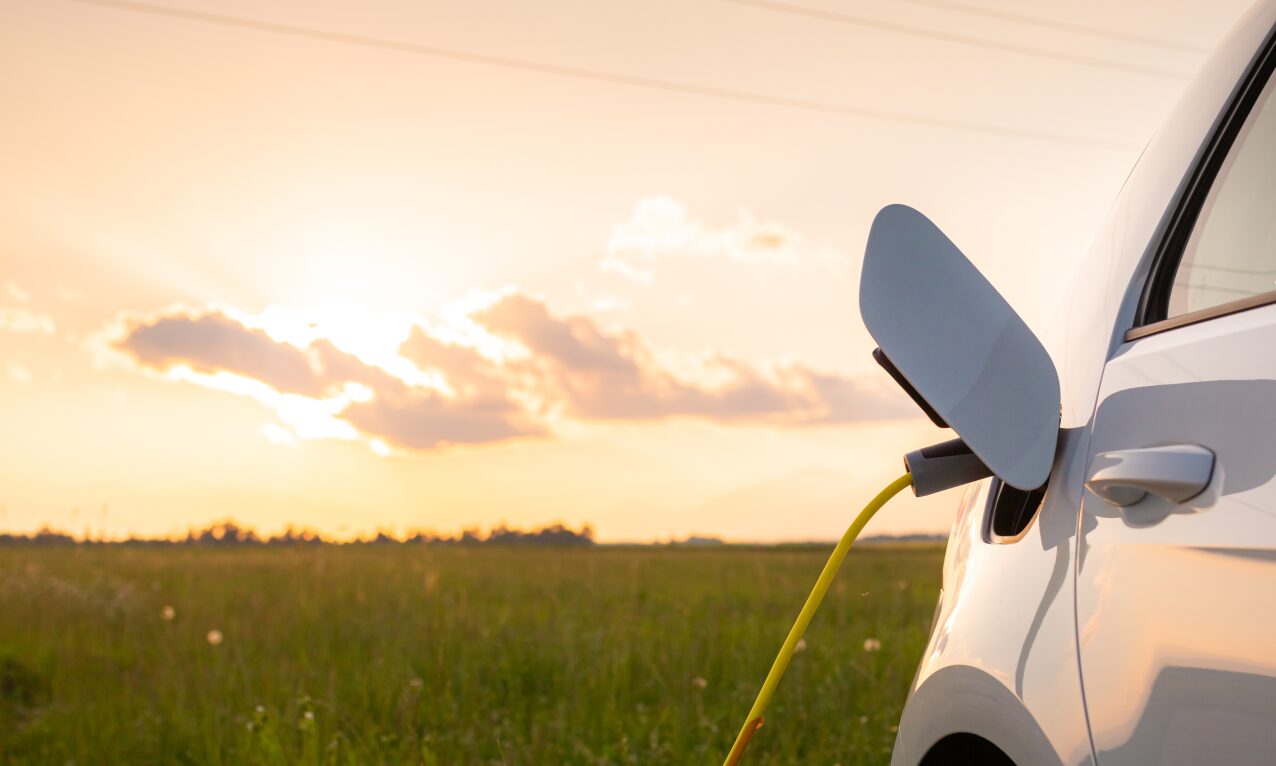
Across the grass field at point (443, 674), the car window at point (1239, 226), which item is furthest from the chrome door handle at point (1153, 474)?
the grass field at point (443, 674)

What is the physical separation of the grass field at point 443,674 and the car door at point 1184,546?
10.3ft

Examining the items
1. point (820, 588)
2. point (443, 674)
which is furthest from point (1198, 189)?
point (443, 674)

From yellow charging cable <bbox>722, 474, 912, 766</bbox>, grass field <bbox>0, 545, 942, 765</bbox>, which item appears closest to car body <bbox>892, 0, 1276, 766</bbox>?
yellow charging cable <bbox>722, 474, 912, 766</bbox>

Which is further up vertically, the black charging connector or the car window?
the car window

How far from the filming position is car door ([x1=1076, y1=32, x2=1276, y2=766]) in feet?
3.21

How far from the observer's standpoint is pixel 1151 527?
113 centimetres

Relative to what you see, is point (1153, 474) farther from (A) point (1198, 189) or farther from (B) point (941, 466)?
(A) point (1198, 189)

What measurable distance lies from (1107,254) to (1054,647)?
0.62m

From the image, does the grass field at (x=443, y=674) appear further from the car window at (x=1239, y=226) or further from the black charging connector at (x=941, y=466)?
the car window at (x=1239, y=226)

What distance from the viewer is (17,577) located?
10320mm

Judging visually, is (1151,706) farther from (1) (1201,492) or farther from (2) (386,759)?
→ (2) (386,759)

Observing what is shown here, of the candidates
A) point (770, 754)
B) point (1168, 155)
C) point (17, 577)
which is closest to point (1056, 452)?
point (1168, 155)

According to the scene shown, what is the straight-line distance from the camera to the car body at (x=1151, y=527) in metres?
1.01

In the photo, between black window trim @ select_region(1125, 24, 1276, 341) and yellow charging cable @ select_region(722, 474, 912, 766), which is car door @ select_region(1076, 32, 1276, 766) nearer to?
black window trim @ select_region(1125, 24, 1276, 341)
